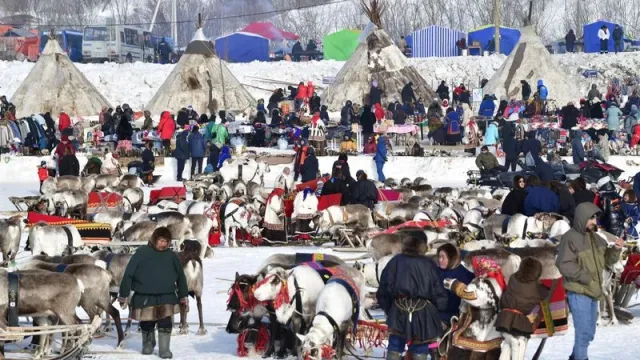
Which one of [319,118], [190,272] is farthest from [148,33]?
[190,272]

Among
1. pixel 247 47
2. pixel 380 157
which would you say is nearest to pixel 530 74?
pixel 380 157

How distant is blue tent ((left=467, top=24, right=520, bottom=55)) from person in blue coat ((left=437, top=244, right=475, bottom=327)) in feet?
143

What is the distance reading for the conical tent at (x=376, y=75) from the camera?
125ft

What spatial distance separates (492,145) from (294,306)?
62.8 ft

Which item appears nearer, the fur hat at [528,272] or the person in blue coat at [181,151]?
the fur hat at [528,272]

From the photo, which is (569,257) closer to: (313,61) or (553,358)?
(553,358)

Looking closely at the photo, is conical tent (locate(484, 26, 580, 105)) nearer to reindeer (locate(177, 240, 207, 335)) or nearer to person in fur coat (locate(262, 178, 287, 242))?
person in fur coat (locate(262, 178, 287, 242))

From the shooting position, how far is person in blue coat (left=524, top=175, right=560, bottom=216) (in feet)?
53.0

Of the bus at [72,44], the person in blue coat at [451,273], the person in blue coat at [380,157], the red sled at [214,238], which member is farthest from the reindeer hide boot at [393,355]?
the bus at [72,44]

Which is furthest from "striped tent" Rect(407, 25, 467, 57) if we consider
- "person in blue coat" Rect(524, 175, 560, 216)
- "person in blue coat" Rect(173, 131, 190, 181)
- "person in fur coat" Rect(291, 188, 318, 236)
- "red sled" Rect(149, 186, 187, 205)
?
"person in blue coat" Rect(524, 175, 560, 216)

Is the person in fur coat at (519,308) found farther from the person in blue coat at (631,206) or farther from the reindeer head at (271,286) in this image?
the person in blue coat at (631,206)

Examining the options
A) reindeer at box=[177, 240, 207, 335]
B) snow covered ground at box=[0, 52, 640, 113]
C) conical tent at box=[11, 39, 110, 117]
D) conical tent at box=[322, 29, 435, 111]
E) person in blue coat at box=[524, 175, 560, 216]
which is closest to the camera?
reindeer at box=[177, 240, 207, 335]

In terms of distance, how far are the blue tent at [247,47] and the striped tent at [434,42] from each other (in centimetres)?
626

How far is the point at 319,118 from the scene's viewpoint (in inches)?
1218
